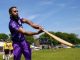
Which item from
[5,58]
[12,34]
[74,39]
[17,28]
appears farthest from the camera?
[74,39]

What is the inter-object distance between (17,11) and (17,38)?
883 millimetres

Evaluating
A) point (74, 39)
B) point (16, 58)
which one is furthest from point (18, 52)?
point (74, 39)

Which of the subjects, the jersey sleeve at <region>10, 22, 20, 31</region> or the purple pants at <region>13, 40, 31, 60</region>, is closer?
the jersey sleeve at <region>10, 22, 20, 31</region>

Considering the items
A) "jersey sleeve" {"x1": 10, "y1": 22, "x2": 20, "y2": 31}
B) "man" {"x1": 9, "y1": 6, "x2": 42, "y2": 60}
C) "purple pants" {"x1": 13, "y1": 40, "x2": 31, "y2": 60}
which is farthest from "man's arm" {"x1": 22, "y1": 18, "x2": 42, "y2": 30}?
"purple pants" {"x1": 13, "y1": 40, "x2": 31, "y2": 60}

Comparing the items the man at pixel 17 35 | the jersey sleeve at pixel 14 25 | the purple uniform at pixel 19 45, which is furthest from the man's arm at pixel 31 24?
the jersey sleeve at pixel 14 25

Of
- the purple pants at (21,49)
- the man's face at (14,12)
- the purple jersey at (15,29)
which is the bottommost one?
the purple pants at (21,49)

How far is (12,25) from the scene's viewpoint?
9.41 metres

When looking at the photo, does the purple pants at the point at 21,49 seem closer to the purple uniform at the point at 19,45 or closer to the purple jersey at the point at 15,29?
the purple uniform at the point at 19,45

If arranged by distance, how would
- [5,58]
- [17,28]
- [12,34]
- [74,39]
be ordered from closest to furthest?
[17,28] < [12,34] < [5,58] < [74,39]

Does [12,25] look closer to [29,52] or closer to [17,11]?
[17,11]

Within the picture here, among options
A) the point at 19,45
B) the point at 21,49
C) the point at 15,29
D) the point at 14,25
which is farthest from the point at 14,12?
the point at 21,49

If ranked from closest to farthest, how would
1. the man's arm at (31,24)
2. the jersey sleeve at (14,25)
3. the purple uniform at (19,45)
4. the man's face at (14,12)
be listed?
the man's arm at (31,24) → the jersey sleeve at (14,25) → the man's face at (14,12) → the purple uniform at (19,45)

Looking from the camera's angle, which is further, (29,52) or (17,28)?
(29,52)

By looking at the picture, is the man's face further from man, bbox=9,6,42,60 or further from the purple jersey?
the purple jersey
